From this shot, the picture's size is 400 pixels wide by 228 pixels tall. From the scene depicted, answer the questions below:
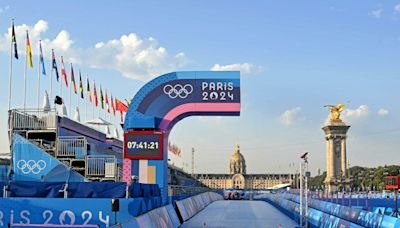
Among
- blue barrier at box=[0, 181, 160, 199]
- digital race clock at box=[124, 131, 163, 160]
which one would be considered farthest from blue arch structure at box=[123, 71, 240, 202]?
blue barrier at box=[0, 181, 160, 199]

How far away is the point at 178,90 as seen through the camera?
33.6m

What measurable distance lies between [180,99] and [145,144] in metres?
3.42

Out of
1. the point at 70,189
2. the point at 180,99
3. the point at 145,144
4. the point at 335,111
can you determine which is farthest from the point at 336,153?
the point at 70,189

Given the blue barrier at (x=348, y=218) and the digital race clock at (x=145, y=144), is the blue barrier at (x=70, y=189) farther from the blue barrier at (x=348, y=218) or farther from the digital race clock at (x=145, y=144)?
the digital race clock at (x=145, y=144)

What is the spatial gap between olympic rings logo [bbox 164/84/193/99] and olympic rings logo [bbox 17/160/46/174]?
40.4ft

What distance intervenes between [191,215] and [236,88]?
1228 cm

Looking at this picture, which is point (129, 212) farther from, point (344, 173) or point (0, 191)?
point (344, 173)

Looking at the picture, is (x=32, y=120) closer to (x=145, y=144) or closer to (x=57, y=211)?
(x=145, y=144)

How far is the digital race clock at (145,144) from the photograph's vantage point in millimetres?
32531

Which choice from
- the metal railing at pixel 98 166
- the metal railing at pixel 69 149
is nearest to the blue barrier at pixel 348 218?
the metal railing at pixel 98 166

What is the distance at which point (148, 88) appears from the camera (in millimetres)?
33594

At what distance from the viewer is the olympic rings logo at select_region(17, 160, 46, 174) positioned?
39625 millimetres

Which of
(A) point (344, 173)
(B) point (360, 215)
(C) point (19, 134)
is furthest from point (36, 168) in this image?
(A) point (344, 173)

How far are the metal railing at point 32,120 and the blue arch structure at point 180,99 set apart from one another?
12.9m
